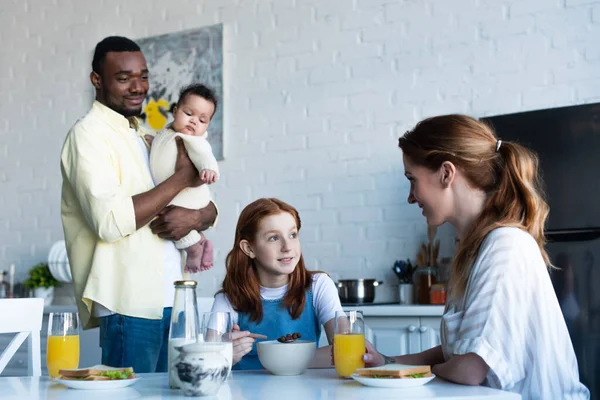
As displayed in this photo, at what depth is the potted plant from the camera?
14.8ft

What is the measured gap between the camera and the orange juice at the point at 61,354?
164 centimetres

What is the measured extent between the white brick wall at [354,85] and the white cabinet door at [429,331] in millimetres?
563

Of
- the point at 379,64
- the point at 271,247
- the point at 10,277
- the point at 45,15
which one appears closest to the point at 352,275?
the point at 379,64

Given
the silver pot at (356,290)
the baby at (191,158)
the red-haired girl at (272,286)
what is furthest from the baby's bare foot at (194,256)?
the silver pot at (356,290)

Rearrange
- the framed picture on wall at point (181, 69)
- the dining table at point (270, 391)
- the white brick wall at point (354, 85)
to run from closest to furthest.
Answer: the dining table at point (270, 391)
the white brick wall at point (354, 85)
the framed picture on wall at point (181, 69)

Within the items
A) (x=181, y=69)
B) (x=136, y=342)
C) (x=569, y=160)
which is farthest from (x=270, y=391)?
→ (x=181, y=69)

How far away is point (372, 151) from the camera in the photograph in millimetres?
3881

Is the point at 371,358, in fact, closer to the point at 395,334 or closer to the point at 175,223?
the point at 175,223

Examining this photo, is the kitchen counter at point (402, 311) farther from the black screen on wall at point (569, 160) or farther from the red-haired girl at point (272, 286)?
the red-haired girl at point (272, 286)

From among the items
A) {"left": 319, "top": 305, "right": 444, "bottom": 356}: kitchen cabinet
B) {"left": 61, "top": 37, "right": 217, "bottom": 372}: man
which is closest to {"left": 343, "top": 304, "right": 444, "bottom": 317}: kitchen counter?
{"left": 319, "top": 305, "right": 444, "bottom": 356}: kitchen cabinet

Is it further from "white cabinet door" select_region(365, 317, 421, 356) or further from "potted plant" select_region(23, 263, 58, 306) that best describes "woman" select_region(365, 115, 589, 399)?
"potted plant" select_region(23, 263, 58, 306)

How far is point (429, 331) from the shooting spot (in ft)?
10.6

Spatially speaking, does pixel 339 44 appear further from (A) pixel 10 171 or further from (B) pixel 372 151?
(A) pixel 10 171

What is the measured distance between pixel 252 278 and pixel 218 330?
73 centimetres
